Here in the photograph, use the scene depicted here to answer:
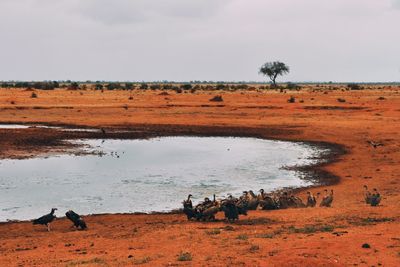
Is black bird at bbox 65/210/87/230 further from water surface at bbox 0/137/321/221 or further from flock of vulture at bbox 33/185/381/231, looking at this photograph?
water surface at bbox 0/137/321/221

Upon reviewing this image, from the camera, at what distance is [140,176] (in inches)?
973

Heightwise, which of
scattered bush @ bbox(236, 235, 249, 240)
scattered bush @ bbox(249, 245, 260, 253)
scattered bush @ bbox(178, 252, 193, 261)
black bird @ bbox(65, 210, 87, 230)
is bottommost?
black bird @ bbox(65, 210, 87, 230)

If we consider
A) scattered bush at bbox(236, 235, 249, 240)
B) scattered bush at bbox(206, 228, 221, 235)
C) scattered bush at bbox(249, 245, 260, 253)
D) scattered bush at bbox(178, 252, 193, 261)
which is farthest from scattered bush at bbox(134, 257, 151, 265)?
scattered bush at bbox(206, 228, 221, 235)

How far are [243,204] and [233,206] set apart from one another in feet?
2.73

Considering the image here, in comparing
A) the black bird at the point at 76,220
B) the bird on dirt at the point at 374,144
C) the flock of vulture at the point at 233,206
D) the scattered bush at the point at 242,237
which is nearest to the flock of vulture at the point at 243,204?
the flock of vulture at the point at 233,206

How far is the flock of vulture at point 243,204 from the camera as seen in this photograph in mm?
15812

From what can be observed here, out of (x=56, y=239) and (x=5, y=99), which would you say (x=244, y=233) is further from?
(x=5, y=99)

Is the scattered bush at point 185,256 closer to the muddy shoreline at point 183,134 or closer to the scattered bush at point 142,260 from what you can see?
the scattered bush at point 142,260

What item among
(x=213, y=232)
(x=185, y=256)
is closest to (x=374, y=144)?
(x=213, y=232)

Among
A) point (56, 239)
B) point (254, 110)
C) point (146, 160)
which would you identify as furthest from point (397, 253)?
point (254, 110)

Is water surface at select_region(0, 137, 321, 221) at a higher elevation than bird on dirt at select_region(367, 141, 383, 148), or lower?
lower

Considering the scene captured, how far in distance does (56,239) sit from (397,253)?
8.24 m

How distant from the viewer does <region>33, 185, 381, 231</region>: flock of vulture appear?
1541 cm
